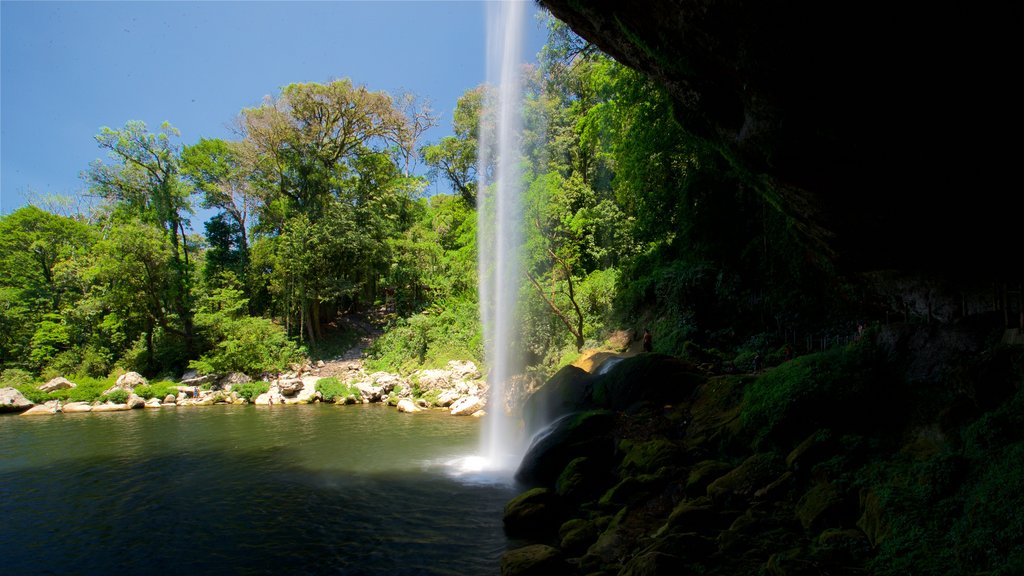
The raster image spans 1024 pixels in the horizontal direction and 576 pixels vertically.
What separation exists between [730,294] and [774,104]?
11.2 meters

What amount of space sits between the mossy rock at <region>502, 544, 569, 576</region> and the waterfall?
5.51 metres

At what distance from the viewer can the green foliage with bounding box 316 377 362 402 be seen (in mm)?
24703

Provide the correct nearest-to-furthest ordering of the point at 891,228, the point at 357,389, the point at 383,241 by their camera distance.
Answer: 1. the point at 891,228
2. the point at 357,389
3. the point at 383,241

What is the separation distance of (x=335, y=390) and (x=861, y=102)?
2427 centimetres

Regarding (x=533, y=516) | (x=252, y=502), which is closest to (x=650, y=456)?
(x=533, y=516)

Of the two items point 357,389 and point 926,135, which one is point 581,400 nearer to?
point 926,135

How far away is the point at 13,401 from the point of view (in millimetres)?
23266

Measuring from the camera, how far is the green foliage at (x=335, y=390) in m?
24.7

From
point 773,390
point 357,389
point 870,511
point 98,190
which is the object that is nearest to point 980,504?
point 870,511

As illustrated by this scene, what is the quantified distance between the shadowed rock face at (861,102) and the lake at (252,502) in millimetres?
6906

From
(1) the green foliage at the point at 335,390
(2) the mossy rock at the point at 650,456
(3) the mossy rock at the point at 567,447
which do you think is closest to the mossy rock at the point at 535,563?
(2) the mossy rock at the point at 650,456

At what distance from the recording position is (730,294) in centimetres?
1645

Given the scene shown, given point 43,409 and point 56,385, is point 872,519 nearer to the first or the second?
point 43,409

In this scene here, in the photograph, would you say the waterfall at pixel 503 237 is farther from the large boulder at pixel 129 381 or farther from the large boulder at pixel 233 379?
the large boulder at pixel 129 381
